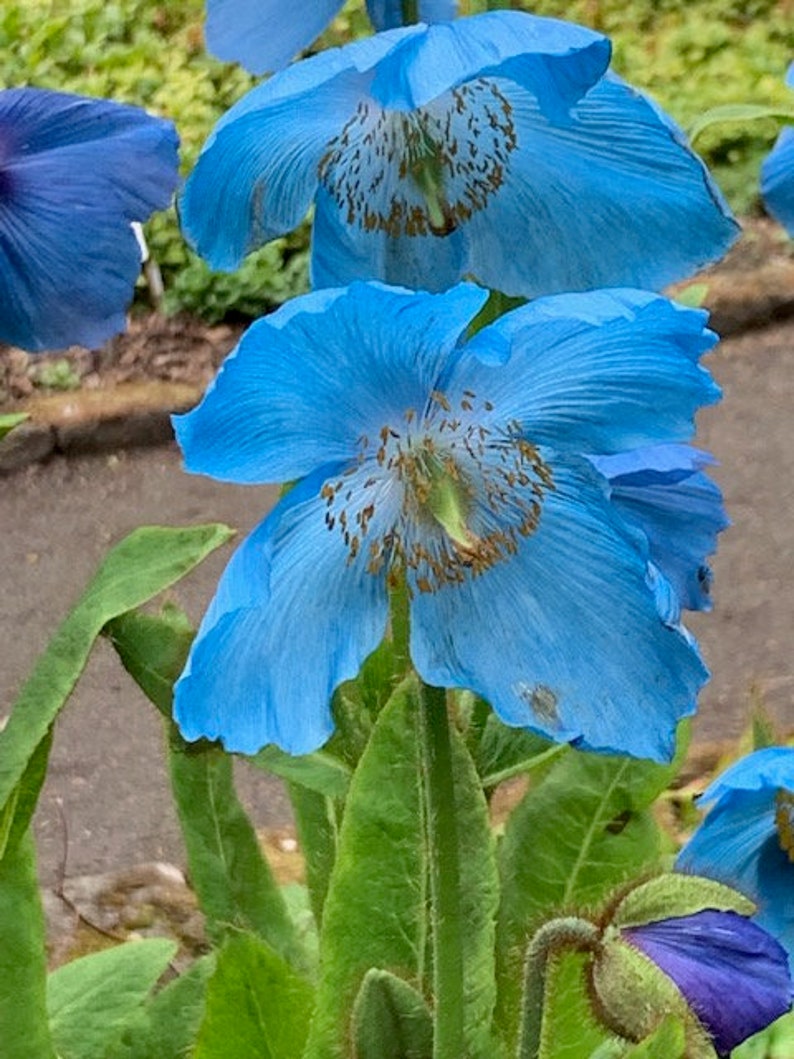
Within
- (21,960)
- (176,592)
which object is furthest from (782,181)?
(176,592)

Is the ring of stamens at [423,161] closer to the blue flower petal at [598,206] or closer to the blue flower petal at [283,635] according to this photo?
the blue flower petal at [598,206]

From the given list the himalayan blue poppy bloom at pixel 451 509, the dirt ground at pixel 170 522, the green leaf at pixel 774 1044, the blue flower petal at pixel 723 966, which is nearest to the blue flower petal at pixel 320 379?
the himalayan blue poppy bloom at pixel 451 509

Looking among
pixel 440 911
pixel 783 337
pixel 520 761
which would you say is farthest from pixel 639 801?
pixel 783 337

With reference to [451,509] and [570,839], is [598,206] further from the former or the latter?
[570,839]

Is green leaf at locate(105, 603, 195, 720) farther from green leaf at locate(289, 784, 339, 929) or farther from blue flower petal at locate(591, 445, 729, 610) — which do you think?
blue flower petal at locate(591, 445, 729, 610)

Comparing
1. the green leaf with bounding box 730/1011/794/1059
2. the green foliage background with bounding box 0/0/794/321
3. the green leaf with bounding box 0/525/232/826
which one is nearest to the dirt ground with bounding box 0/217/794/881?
the green foliage background with bounding box 0/0/794/321

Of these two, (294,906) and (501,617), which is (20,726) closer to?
(501,617)

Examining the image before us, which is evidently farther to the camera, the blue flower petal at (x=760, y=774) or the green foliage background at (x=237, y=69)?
the green foliage background at (x=237, y=69)
